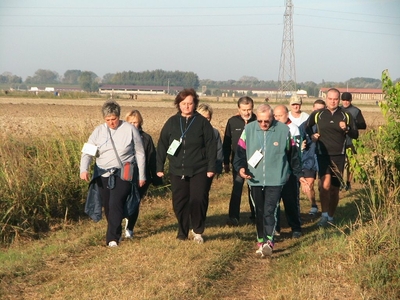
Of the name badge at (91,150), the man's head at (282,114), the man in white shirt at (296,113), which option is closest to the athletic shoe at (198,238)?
the name badge at (91,150)

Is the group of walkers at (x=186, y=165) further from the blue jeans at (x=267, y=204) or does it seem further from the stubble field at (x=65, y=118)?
the stubble field at (x=65, y=118)

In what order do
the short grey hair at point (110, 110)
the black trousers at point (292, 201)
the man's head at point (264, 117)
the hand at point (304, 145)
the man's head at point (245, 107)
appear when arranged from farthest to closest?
the hand at point (304, 145) → the man's head at point (245, 107) → the black trousers at point (292, 201) → the short grey hair at point (110, 110) → the man's head at point (264, 117)

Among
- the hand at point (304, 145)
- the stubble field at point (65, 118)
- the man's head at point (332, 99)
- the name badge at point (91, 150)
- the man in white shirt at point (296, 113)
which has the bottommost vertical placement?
the stubble field at point (65, 118)

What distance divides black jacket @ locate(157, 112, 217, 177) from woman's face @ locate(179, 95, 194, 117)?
0.25 ft

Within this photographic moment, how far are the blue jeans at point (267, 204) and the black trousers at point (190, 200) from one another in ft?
2.31

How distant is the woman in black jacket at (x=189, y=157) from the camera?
8.88 metres

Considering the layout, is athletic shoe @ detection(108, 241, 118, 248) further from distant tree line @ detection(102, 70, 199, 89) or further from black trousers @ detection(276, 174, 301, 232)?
distant tree line @ detection(102, 70, 199, 89)

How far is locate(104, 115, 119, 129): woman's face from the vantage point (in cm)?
882

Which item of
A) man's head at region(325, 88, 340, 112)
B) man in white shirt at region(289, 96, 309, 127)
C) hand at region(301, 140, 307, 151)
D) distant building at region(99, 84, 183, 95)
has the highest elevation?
man's head at region(325, 88, 340, 112)

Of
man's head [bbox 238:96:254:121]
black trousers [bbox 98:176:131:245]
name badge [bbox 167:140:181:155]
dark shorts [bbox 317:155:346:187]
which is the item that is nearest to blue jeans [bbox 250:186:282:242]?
name badge [bbox 167:140:181:155]

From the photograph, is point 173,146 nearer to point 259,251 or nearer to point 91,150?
point 91,150

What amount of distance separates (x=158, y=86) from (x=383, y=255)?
473ft

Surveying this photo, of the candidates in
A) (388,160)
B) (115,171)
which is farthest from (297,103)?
(115,171)

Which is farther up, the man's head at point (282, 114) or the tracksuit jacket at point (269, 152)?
the man's head at point (282, 114)
